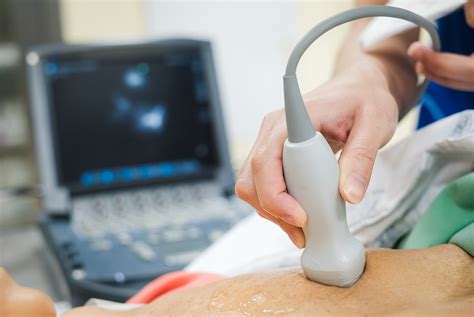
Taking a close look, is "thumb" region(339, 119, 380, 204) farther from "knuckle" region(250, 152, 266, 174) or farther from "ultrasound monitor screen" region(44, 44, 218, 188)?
"ultrasound monitor screen" region(44, 44, 218, 188)

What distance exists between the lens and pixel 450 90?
70 centimetres

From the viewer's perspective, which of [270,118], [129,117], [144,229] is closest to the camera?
[270,118]

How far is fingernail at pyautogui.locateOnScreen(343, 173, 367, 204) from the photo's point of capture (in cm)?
40

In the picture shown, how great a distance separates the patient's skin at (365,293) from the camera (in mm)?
418

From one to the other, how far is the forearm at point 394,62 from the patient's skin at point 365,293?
0.22 metres

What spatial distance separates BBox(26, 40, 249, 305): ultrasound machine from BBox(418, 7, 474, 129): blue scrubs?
403 millimetres

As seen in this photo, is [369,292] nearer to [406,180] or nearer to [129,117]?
[406,180]

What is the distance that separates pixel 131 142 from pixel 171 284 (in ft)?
1.93

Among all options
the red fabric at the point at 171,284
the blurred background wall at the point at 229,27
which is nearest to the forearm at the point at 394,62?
the red fabric at the point at 171,284

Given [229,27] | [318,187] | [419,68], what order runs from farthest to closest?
1. [229,27]
2. [419,68]
3. [318,187]

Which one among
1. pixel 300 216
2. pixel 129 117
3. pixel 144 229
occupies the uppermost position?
pixel 300 216

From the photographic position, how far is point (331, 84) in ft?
1.87

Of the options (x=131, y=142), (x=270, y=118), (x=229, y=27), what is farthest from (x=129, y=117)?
(x=229, y=27)

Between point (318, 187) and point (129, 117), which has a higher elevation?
point (318, 187)
